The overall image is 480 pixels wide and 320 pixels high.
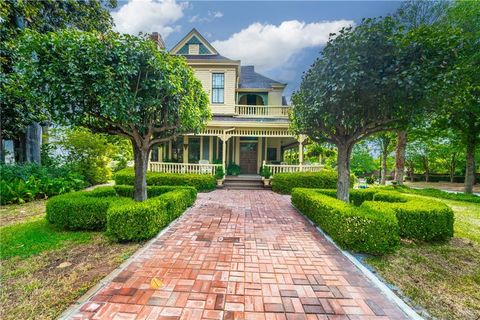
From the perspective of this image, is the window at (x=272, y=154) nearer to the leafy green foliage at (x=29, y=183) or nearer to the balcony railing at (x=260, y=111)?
the balcony railing at (x=260, y=111)

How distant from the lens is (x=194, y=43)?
582 inches

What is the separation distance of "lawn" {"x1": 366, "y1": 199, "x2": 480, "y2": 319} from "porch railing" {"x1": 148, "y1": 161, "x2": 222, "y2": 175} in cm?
908

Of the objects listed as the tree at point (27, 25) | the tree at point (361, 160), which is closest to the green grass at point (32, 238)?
the tree at point (27, 25)

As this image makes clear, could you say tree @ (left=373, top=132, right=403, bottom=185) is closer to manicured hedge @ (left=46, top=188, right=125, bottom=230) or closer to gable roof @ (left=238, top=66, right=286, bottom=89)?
gable roof @ (left=238, top=66, right=286, bottom=89)

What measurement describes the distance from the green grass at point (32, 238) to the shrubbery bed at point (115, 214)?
26 cm

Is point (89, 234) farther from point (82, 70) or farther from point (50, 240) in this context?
point (82, 70)

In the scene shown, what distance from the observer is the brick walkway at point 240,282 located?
7.59 feet

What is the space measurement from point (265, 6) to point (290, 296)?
908 centimetres

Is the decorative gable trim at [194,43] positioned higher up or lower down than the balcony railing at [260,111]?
higher up

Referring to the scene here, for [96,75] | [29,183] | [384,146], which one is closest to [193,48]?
[29,183]

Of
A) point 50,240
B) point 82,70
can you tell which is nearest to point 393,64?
point 82,70

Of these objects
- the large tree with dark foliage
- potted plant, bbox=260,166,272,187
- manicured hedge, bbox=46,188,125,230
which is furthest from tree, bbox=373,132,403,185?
manicured hedge, bbox=46,188,125,230

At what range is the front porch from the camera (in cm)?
1234

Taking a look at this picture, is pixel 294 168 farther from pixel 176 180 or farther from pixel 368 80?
pixel 368 80
